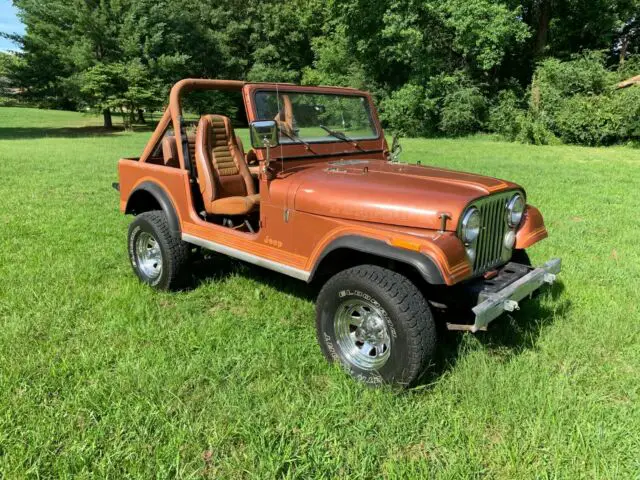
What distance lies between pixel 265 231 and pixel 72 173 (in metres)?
8.63

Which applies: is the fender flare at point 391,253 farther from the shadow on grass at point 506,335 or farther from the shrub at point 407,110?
the shrub at point 407,110

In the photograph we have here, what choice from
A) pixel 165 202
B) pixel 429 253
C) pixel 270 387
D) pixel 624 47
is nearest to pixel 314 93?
pixel 165 202

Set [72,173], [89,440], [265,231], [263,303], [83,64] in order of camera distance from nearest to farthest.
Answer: [89,440] < [265,231] < [263,303] < [72,173] < [83,64]

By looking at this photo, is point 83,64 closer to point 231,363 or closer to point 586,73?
point 586,73

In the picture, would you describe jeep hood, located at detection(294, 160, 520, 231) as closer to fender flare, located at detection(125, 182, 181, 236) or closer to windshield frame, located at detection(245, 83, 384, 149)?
windshield frame, located at detection(245, 83, 384, 149)

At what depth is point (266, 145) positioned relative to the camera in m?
3.29

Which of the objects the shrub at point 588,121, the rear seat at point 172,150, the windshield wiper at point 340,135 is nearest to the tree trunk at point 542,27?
the shrub at point 588,121

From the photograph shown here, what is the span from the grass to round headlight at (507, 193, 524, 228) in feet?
2.65

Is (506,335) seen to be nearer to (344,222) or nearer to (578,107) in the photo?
(344,222)

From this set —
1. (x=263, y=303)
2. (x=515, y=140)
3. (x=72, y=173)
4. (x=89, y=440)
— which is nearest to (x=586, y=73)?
(x=515, y=140)

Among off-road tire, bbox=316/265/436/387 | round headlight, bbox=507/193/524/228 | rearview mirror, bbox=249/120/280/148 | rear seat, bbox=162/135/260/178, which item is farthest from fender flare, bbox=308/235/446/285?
rear seat, bbox=162/135/260/178

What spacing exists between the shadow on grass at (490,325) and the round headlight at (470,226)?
0.74 m

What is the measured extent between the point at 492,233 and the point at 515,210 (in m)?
0.30

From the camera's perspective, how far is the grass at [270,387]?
7.63ft
